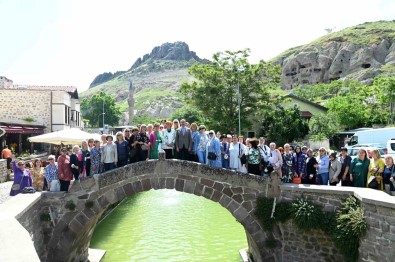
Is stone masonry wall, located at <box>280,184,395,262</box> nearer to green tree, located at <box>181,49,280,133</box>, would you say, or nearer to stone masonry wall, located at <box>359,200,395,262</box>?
stone masonry wall, located at <box>359,200,395,262</box>

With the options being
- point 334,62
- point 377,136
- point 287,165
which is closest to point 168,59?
point 334,62

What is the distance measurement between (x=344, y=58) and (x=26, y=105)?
82.5 metres

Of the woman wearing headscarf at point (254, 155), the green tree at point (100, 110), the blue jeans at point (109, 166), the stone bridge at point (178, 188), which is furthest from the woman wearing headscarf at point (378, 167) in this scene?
the green tree at point (100, 110)

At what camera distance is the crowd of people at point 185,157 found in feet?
37.2

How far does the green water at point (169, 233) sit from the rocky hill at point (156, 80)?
3573 inches

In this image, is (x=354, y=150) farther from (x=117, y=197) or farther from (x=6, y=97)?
(x=6, y=97)

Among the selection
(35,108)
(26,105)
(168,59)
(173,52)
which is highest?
(173,52)

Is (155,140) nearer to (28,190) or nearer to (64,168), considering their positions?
(64,168)

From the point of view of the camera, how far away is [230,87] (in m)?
34.0

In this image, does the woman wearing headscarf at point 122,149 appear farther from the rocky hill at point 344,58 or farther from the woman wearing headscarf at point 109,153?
the rocky hill at point 344,58

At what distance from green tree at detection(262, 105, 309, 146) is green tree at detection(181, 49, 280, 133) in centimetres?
426

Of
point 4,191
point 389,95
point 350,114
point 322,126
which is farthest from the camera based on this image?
point 350,114

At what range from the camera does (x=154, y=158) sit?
39.2 ft

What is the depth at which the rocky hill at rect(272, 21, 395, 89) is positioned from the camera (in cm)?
9362
